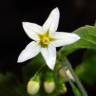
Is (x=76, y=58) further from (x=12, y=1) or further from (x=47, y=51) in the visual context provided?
(x=47, y=51)

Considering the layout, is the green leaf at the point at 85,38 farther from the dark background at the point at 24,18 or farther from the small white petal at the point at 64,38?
the dark background at the point at 24,18

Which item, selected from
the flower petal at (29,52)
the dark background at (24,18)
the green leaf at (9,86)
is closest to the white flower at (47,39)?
the flower petal at (29,52)

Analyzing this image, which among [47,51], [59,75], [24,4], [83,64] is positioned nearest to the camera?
[47,51]

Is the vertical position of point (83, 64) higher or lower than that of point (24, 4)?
lower

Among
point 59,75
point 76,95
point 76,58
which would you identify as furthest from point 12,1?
point 76,95

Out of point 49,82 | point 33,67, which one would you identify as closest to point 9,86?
point 33,67

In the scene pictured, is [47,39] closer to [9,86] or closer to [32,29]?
[32,29]

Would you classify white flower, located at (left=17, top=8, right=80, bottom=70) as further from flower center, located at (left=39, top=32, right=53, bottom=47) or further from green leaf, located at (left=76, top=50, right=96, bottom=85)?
green leaf, located at (left=76, top=50, right=96, bottom=85)
